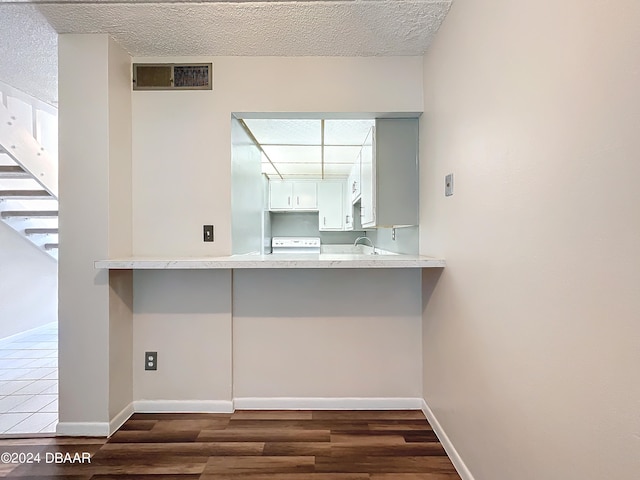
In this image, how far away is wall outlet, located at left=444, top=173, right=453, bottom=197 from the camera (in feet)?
5.76

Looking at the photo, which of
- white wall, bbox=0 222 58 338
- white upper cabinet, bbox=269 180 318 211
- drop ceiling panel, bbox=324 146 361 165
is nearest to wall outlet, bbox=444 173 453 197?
drop ceiling panel, bbox=324 146 361 165

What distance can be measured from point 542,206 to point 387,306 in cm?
141

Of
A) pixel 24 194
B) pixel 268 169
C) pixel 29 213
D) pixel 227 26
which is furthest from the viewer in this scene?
pixel 268 169

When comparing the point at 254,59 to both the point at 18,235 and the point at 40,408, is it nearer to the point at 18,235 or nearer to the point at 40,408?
the point at 40,408

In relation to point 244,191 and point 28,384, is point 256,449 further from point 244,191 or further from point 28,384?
point 28,384

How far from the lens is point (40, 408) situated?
232 cm

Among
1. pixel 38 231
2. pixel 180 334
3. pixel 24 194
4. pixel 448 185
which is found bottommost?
pixel 180 334

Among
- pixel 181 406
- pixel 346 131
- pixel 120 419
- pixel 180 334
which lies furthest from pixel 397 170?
pixel 120 419

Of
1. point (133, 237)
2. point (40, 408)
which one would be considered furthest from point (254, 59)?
point (40, 408)

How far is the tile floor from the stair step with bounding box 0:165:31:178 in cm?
177

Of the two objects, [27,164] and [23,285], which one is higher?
[27,164]

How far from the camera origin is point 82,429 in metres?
1.99

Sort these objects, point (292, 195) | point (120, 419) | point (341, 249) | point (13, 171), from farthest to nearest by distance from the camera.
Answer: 1. point (341, 249)
2. point (292, 195)
3. point (13, 171)
4. point (120, 419)

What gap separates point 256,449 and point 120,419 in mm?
915
